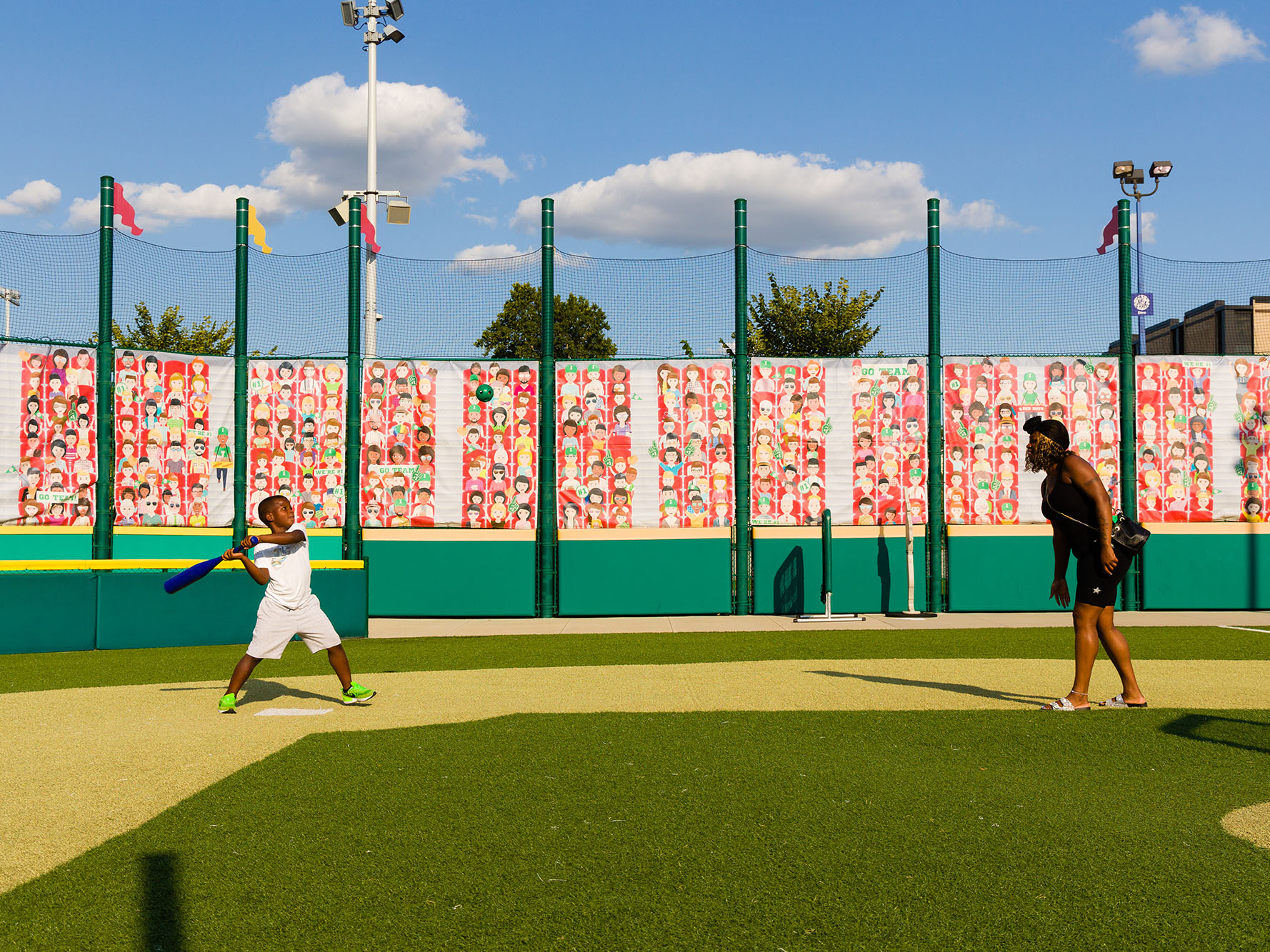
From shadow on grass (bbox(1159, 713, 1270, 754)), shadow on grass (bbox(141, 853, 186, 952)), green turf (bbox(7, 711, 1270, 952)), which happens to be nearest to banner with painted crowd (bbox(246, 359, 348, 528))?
green turf (bbox(7, 711, 1270, 952))

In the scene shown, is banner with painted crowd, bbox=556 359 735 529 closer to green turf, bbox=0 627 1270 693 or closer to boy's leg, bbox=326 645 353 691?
green turf, bbox=0 627 1270 693

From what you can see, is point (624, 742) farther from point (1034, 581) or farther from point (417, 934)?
point (1034, 581)

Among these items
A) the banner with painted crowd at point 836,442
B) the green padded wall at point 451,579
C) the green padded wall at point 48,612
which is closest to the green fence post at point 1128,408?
the banner with painted crowd at point 836,442

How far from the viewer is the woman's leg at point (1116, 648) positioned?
257 inches

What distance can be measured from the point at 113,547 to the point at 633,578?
7029 millimetres

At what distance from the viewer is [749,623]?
1345 cm

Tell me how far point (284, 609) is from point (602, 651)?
444 cm

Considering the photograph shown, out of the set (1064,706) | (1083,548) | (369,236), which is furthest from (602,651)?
(369,236)

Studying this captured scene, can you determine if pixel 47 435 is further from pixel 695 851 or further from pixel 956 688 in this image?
pixel 695 851

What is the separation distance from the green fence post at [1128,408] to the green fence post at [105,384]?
14.0 metres

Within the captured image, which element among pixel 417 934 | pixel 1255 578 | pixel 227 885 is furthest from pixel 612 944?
pixel 1255 578

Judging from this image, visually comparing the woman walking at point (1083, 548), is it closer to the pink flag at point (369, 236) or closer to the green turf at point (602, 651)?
the green turf at point (602, 651)

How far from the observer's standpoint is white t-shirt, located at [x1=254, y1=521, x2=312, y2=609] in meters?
6.95

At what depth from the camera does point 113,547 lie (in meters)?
13.6
